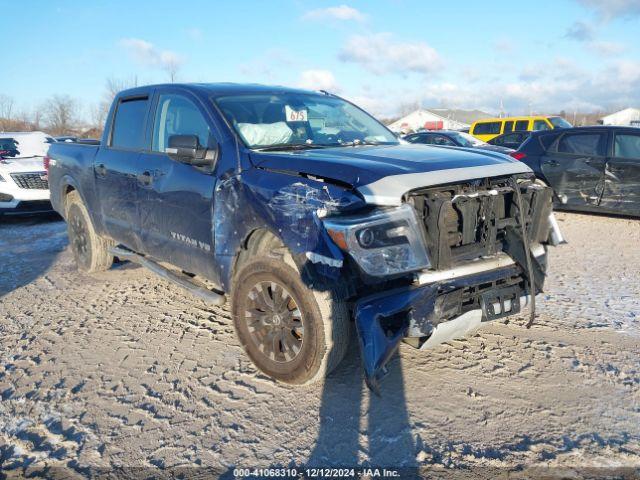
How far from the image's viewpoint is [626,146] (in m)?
7.98

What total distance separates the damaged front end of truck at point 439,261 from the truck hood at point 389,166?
0.08m

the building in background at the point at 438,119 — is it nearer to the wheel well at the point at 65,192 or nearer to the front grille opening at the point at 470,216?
the wheel well at the point at 65,192

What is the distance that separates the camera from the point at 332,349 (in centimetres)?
304

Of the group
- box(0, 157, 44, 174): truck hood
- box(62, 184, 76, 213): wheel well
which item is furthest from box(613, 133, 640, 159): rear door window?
box(0, 157, 44, 174): truck hood

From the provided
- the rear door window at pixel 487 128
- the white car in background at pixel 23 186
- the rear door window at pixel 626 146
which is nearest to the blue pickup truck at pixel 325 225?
the rear door window at pixel 626 146

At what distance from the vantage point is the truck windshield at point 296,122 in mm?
3758

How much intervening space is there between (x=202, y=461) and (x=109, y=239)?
346 centimetres

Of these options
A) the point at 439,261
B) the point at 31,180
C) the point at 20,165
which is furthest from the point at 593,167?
the point at 20,165

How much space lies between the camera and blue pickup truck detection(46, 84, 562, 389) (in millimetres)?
2805

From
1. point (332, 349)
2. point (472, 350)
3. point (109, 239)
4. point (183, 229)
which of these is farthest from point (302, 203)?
point (109, 239)

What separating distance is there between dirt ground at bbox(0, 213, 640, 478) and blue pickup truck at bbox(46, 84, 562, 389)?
359 mm

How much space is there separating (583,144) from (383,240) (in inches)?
277

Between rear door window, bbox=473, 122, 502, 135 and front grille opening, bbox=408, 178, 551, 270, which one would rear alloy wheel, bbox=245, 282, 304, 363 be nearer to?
front grille opening, bbox=408, 178, 551, 270

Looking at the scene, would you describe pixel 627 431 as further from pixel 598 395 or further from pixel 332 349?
pixel 332 349
